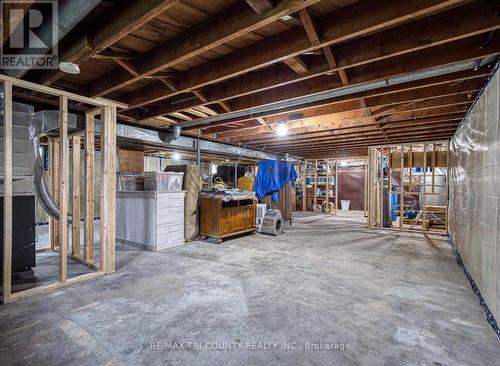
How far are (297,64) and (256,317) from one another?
7.62 feet

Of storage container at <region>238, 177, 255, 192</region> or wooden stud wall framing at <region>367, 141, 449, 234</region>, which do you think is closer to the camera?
wooden stud wall framing at <region>367, 141, 449, 234</region>

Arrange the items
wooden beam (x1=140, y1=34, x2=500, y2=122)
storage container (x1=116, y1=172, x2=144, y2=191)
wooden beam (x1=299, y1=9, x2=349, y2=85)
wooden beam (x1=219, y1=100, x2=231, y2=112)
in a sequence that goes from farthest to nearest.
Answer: storage container (x1=116, y1=172, x2=144, y2=191) → wooden beam (x1=219, y1=100, x2=231, y2=112) → wooden beam (x1=140, y1=34, x2=500, y2=122) → wooden beam (x1=299, y1=9, x2=349, y2=85)

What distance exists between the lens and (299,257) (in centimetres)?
378

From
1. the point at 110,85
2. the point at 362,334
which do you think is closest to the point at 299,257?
the point at 362,334

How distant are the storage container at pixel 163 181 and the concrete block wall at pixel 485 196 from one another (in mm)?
4074

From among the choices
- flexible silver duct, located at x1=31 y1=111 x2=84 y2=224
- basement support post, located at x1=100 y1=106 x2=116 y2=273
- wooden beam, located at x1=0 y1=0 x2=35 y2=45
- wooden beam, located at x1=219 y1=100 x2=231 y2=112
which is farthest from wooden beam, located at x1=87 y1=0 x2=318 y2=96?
wooden beam, located at x1=219 y1=100 x2=231 y2=112

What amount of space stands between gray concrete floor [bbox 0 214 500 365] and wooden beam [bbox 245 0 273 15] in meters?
2.25

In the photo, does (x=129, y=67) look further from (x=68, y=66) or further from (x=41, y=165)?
(x=41, y=165)

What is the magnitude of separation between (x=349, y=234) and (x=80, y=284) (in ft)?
16.5

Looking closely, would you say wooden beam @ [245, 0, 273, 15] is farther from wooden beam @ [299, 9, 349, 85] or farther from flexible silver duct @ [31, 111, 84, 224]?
flexible silver duct @ [31, 111, 84, 224]

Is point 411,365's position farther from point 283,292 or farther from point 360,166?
point 360,166

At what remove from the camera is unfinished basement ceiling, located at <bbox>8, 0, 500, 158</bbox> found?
1768 mm

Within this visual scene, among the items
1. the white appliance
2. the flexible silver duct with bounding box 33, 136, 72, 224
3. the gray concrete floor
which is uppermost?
the flexible silver duct with bounding box 33, 136, 72, 224

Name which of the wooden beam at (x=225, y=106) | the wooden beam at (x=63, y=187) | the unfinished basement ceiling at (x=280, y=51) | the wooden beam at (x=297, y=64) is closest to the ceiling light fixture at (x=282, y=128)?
the unfinished basement ceiling at (x=280, y=51)
